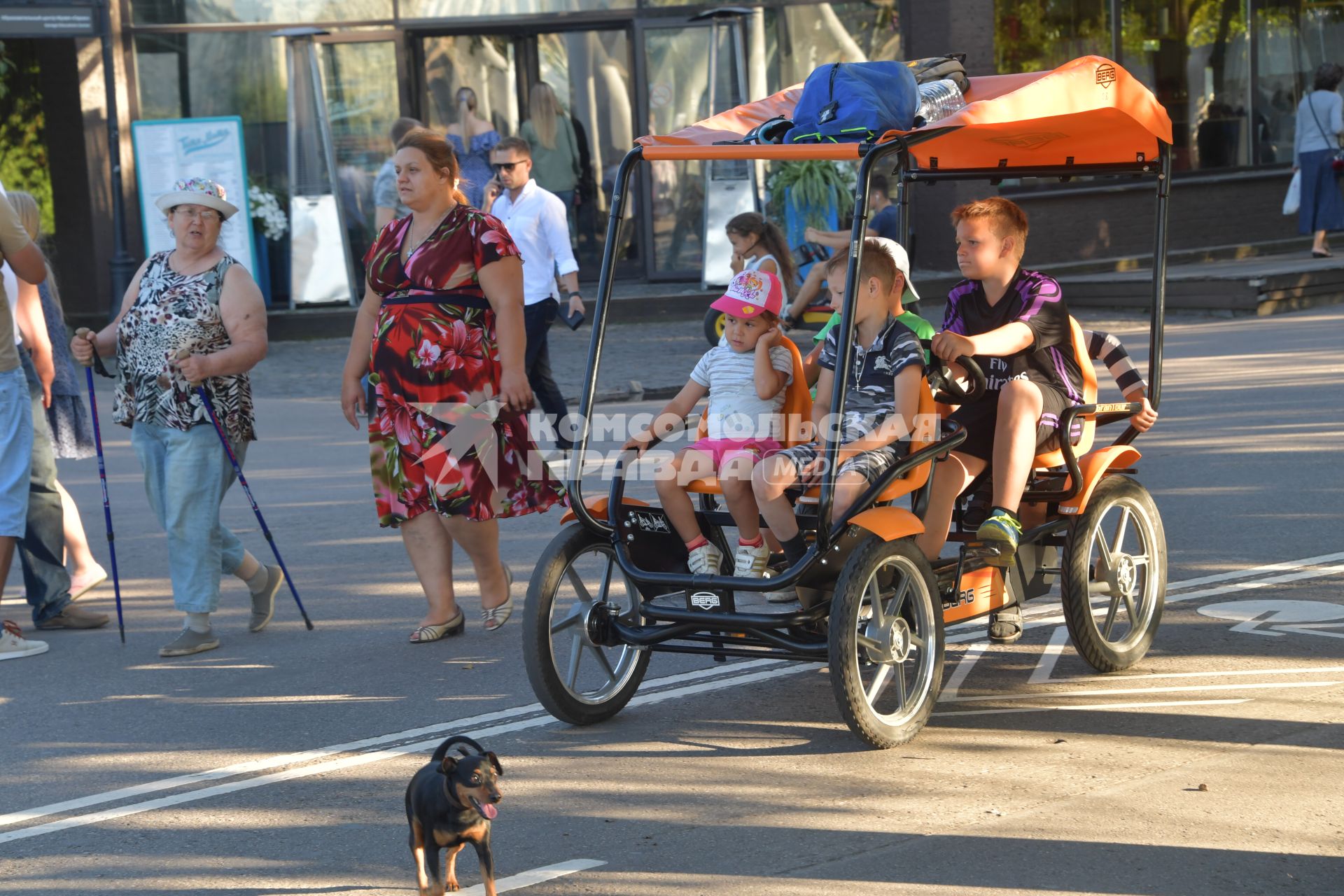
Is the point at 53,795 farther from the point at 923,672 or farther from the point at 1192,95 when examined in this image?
the point at 1192,95

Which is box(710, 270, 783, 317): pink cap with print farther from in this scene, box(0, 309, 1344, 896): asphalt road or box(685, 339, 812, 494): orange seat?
box(0, 309, 1344, 896): asphalt road

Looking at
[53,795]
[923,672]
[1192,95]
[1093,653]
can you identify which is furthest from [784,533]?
[1192,95]

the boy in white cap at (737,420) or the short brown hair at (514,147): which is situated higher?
the short brown hair at (514,147)

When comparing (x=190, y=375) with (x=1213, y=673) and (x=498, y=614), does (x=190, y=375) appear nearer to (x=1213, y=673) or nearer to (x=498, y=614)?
(x=498, y=614)

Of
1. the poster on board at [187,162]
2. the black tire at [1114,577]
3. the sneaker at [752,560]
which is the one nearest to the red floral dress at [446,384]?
the sneaker at [752,560]

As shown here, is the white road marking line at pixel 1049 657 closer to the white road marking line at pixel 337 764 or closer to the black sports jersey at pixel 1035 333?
the white road marking line at pixel 337 764

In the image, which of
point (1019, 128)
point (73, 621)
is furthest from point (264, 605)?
point (1019, 128)

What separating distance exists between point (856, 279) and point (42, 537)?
416cm

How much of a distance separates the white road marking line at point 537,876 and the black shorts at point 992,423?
2.35 meters

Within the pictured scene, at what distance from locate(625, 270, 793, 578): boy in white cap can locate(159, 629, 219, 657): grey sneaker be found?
2350 millimetres

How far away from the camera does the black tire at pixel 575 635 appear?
551 centimetres

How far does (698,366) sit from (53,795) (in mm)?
2625

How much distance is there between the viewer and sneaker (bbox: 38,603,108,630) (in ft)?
24.8

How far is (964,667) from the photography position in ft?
20.8
